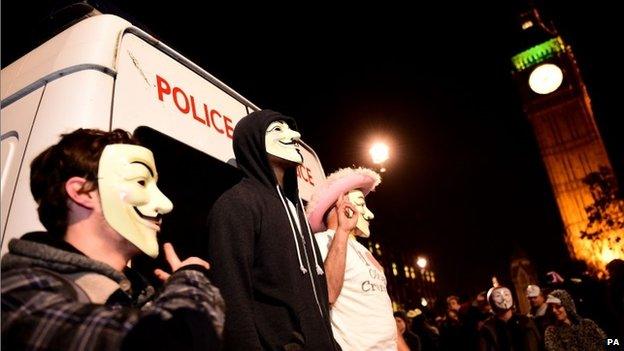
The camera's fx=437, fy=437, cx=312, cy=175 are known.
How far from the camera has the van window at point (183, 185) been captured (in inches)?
107

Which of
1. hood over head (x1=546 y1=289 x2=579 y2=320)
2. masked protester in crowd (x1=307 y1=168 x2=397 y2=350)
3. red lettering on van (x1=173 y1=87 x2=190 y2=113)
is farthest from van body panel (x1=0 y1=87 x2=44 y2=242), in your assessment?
hood over head (x1=546 y1=289 x2=579 y2=320)

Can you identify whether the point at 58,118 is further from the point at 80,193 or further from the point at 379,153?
the point at 379,153

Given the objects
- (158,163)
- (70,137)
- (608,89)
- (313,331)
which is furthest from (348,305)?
(608,89)

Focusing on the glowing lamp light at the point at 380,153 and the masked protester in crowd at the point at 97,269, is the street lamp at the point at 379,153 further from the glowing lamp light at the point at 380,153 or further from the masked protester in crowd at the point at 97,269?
the masked protester in crowd at the point at 97,269

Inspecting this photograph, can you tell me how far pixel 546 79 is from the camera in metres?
5.29

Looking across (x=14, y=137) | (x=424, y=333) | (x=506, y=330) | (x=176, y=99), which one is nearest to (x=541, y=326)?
(x=506, y=330)

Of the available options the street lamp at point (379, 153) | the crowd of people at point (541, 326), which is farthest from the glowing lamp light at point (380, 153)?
the crowd of people at point (541, 326)

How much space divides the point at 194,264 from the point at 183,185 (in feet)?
5.84

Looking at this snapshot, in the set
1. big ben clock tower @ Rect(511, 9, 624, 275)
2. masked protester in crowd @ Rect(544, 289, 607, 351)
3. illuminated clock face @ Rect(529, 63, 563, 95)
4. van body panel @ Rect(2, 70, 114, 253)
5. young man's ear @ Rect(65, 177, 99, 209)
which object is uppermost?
big ben clock tower @ Rect(511, 9, 624, 275)

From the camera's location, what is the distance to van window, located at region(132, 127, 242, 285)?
8.88 feet

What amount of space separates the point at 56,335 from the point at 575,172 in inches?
2669

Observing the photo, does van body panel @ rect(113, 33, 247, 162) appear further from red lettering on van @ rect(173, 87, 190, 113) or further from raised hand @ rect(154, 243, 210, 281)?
raised hand @ rect(154, 243, 210, 281)

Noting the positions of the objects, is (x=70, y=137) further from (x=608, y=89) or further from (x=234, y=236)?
(x=608, y=89)

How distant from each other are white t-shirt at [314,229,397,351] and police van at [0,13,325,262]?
Answer: 1.24 metres
